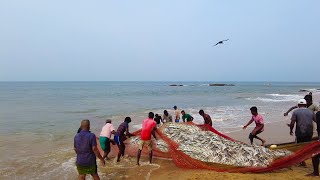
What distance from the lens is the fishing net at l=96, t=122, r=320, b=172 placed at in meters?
7.73

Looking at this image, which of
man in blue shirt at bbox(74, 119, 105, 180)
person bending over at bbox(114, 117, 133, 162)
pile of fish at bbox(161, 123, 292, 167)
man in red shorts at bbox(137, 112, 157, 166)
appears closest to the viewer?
man in blue shirt at bbox(74, 119, 105, 180)

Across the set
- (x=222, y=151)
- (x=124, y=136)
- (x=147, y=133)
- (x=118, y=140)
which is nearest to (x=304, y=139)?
(x=222, y=151)

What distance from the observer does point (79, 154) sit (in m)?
6.06

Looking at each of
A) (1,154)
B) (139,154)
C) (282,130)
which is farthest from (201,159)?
(282,130)

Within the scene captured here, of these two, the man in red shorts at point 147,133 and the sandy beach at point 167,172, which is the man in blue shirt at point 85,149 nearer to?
the sandy beach at point 167,172

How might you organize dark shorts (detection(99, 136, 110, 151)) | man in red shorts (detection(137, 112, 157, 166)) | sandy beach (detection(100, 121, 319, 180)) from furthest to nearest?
dark shorts (detection(99, 136, 110, 151)) < man in red shorts (detection(137, 112, 157, 166)) < sandy beach (detection(100, 121, 319, 180))

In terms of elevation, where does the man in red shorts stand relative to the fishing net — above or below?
above

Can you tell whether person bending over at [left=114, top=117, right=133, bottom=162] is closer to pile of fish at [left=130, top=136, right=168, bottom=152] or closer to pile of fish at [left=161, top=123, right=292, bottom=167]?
pile of fish at [left=130, top=136, right=168, bottom=152]

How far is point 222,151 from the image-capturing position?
336 inches

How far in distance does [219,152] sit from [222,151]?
0.09 m

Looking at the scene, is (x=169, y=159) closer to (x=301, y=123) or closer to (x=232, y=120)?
(x=301, y=123)

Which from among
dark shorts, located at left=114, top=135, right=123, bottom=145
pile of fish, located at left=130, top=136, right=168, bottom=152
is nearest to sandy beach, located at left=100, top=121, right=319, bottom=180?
pile of fish, located at left=130, top=136, right=168, bottom=152

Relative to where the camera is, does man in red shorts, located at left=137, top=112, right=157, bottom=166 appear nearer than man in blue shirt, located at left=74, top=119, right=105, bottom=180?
No

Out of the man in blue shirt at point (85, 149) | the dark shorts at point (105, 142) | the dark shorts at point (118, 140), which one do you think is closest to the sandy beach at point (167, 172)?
the dark shorts at point (105, 142)
